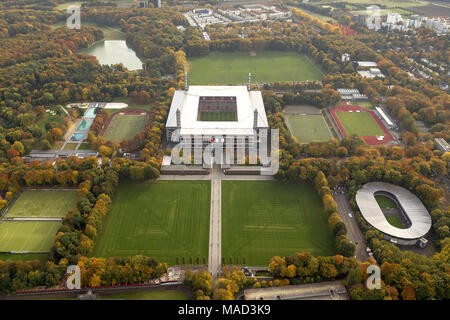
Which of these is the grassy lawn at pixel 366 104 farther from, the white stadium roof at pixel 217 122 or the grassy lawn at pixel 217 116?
the grassy lawn at pixel 217 116

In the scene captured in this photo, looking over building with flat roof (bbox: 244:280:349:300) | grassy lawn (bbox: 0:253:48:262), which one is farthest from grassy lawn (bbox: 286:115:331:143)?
grassy lawn (bbox: 0:253:48:262)

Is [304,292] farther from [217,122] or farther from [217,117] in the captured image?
[217,117]

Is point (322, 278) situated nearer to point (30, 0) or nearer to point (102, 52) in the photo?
point (102, 52)

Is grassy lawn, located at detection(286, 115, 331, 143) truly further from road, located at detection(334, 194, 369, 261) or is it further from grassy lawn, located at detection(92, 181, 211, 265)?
grassy lawn, located at detection(92, 181, 211, 265)

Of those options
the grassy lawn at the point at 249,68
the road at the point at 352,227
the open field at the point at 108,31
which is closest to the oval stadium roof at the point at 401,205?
the road at the point at 352,227

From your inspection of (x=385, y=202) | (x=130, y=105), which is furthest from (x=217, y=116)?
(x=385, y=202)
